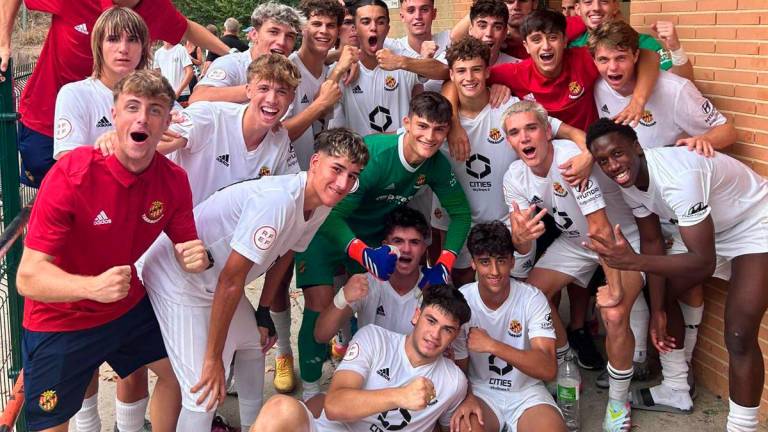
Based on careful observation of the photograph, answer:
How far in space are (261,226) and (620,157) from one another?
197 centimetres

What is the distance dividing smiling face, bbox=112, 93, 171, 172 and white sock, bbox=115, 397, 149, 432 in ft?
5.03

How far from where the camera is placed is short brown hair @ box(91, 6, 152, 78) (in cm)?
386

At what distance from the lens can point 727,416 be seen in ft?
15.1

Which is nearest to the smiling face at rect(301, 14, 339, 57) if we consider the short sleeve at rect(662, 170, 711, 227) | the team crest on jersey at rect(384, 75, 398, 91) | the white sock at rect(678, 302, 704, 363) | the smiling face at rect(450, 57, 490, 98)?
the team crest on jersey at rect(384, 75, 398, 91)

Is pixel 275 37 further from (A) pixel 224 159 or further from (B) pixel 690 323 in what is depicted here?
(B) pixel 690 323

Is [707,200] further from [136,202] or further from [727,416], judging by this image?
[136,202]

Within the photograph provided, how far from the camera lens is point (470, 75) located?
4812mm

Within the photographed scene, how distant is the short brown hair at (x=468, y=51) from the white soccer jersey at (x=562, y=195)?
29.0 inches

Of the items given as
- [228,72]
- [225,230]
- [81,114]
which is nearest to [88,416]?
[225,230]

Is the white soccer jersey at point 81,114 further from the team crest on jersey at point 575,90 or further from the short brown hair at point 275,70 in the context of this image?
the team crest on jersey at point 575,90

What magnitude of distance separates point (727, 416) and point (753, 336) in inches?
29.5

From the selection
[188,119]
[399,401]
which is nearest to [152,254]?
[188,119]

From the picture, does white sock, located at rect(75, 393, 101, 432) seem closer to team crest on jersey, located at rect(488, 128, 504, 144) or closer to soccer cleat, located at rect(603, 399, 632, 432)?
team crest on jersey, located at rect(488, 128, 504, 144)

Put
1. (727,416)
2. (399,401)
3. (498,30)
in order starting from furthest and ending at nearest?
(498,30)
(727,416)
(399,401)
